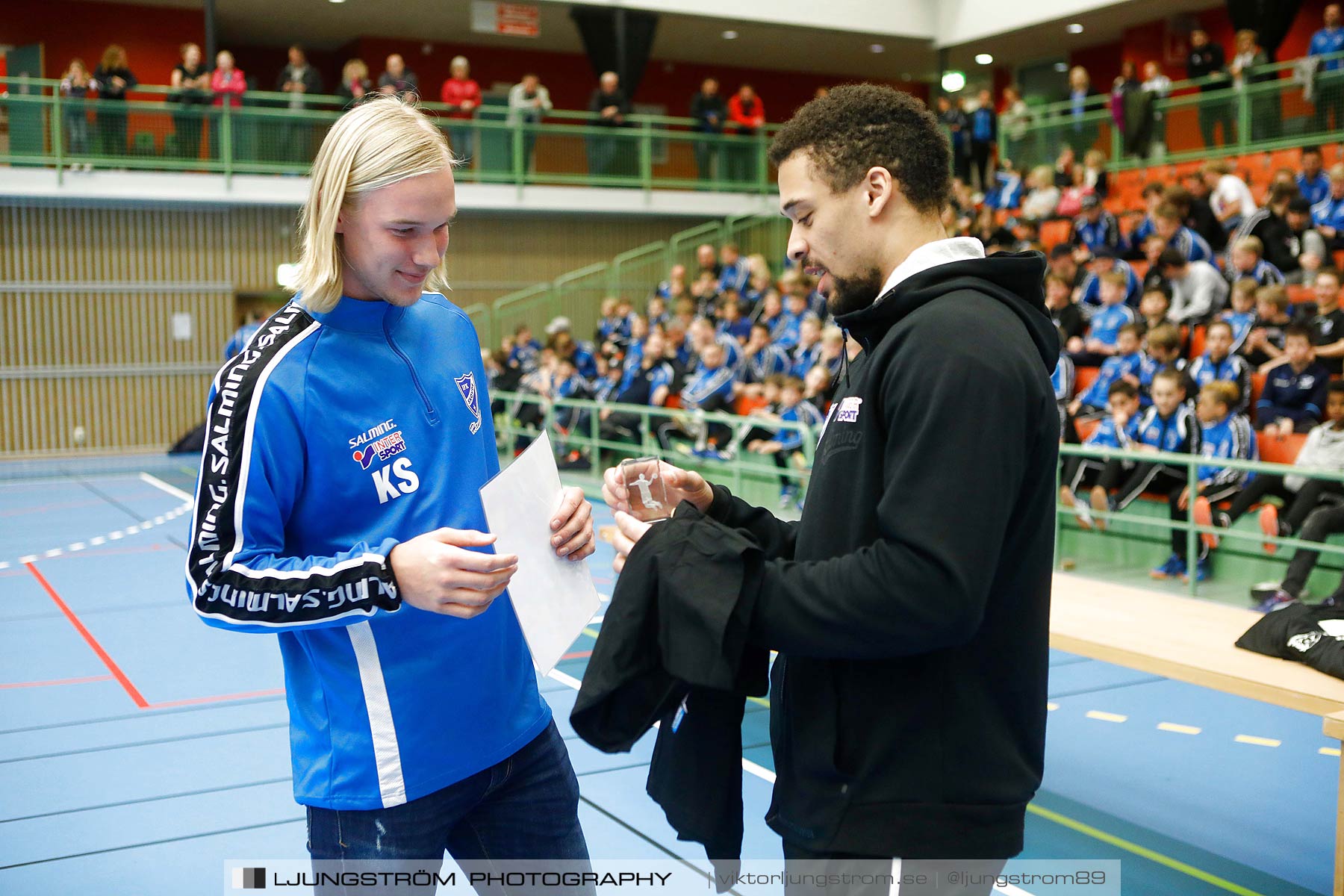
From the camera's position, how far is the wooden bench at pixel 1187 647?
11.8 feet

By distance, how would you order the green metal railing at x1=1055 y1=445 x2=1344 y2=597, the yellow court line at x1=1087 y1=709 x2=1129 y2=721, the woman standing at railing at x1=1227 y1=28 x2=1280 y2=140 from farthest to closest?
the woman standing at railing at x1=1227 y1=28 x2=1280 y2=140 → the green metal railing at x1=1055 y1=445 x2=1344 y2=597 → the yellow court line at x1=1087 y1=709 x2=1129 y2=721

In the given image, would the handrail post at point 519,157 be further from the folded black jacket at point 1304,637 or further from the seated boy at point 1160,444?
the folded black jacket at point 1304,637

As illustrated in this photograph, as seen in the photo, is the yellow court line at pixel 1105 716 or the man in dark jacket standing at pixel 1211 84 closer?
the yellow court line at pixel 1105 716

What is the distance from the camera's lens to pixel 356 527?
6.40 ft

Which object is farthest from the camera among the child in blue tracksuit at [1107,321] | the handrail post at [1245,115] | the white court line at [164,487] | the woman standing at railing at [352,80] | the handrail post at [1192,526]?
the woman standing at railing at [352,80]

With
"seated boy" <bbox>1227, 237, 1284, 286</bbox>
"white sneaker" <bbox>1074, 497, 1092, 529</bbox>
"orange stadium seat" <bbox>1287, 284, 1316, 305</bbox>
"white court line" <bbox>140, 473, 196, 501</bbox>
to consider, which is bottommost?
"white court line" <bbox>140, 473, 196, 501</bbox>

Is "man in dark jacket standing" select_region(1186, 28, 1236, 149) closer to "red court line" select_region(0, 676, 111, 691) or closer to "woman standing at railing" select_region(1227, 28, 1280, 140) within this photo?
"woman standing at railing" select_region(1227, 28, 1280, 140)

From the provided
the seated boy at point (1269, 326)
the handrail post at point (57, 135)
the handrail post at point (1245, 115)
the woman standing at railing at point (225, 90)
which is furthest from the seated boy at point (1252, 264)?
the handrail post at point (57, 135)

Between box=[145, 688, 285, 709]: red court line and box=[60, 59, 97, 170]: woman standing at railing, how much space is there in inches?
524

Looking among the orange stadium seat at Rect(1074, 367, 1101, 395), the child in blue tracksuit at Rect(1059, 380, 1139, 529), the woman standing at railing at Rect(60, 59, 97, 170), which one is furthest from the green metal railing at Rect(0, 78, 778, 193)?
the child in blue tracksuit at Rect(1059, 380, 1139, 529)

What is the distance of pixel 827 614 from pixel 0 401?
19521 mm

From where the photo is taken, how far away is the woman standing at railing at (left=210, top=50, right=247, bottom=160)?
55.7 ft

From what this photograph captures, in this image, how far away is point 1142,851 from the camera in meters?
4.11

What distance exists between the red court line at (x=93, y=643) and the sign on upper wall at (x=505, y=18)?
14.0 metres
